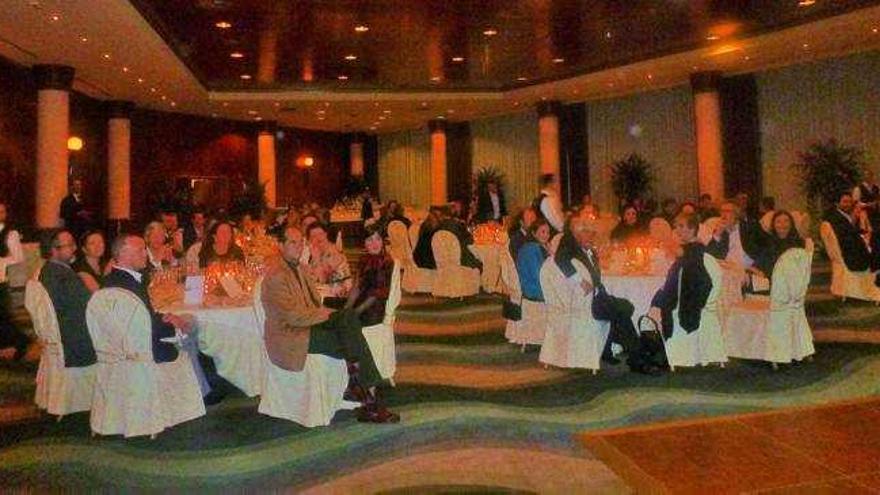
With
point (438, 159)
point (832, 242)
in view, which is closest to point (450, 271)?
point (832, 242)

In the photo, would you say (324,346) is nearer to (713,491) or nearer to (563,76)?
(713,491)

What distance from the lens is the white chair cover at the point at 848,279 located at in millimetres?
8820

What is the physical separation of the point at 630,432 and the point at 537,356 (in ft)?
16.8

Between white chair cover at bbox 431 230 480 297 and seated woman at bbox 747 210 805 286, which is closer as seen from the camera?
seated woman at bbox 747 210 805 286

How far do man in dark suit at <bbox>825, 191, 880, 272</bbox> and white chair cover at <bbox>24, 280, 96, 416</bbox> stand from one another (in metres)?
8.04

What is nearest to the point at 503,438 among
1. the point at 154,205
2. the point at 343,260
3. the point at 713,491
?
the point at 343,260

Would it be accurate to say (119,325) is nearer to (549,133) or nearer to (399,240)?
(399,240)

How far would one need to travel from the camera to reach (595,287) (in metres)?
5.79

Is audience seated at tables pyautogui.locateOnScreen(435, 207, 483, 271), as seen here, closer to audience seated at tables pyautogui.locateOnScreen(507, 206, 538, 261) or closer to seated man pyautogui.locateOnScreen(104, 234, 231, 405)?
audience seated at tables pyautogui.locateOnScreen(507, 206, 538, 261)

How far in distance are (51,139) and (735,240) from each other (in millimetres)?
10407

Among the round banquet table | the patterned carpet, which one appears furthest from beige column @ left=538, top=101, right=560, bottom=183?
the round banquet table

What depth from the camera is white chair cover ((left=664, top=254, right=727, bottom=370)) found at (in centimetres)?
586

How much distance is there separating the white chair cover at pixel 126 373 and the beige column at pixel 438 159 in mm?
15792

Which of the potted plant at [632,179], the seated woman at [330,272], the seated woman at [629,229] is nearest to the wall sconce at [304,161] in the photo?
the potted plant at [632,179]
